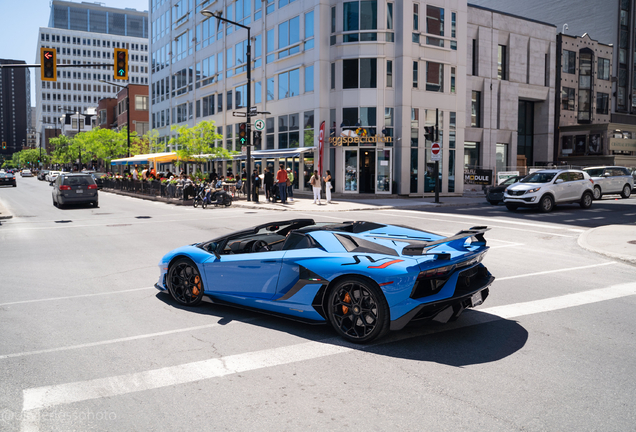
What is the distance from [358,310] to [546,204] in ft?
59.9

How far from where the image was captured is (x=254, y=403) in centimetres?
390

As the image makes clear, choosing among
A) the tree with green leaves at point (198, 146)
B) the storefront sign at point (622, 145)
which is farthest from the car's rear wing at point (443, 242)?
the storefront sign at point (622, 145)

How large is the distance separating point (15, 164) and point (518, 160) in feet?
652

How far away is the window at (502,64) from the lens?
43.4 meters

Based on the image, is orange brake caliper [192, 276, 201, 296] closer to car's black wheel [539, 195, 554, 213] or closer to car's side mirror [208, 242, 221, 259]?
car's side mirror [208, 242, 221, 259]

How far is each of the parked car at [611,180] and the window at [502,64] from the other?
56.5 feet

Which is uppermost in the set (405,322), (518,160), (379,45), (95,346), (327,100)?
(379,45)

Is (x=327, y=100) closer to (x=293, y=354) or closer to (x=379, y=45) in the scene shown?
(x=379, y=45)

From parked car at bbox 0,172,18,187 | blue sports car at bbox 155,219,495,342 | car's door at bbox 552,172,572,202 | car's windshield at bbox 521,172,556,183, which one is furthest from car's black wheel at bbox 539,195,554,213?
parked car at bbox 0,172,18,187

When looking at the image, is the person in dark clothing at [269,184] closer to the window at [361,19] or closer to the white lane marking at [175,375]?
the window at [361,19]

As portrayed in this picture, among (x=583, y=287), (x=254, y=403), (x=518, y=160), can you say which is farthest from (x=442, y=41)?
(x=254, y=403)

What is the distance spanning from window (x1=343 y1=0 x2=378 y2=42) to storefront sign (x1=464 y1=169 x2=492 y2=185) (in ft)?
45.2

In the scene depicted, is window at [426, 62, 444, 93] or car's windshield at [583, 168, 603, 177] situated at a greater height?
window at [426, 62, 444, 93]

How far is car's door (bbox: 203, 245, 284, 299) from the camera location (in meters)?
5.80
